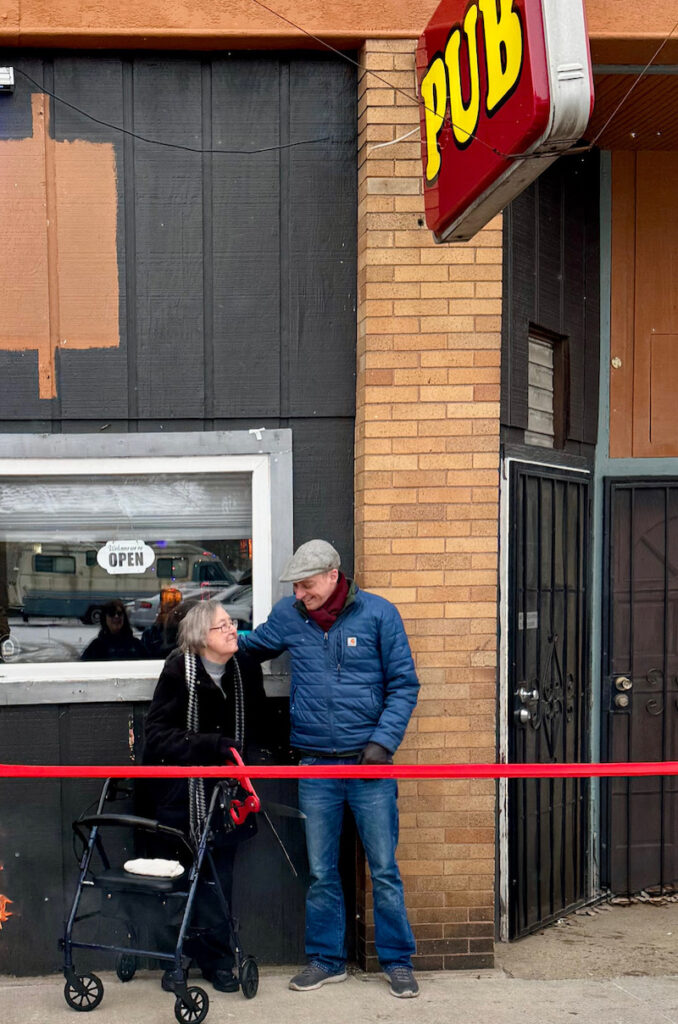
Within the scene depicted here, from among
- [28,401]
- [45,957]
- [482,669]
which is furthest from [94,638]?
[482,669]

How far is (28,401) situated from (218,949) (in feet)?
8.29

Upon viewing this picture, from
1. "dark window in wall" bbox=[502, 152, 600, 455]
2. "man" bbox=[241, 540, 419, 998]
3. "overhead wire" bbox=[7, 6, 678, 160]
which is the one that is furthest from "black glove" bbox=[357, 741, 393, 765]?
"overhead wire" bbox=[7, 6, 678, 160]

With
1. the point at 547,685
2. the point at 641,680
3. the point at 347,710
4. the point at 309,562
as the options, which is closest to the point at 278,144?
the point at 309,562

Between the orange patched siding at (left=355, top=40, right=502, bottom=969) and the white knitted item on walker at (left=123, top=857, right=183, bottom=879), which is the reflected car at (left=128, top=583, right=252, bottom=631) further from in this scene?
the white knitted item on walker at (left=123, top=857, right=183, bottom=879)

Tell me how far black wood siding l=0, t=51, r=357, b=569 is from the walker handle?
3.49 feet

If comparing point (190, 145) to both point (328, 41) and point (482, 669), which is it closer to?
point (328, 41)

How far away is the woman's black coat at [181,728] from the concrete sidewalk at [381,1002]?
2.48 ft

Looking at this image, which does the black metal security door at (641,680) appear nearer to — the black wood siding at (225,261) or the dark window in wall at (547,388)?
the dark window in wall at (547,388)

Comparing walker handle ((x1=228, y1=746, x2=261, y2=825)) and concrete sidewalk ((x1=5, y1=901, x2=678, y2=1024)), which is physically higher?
walker handle ((x1=228, y1=746, x2=261, y2=825))

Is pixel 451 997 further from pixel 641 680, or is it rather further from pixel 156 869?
pixel 641 680

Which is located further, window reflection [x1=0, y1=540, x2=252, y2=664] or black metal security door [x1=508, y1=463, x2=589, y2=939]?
black metal security door [x1=508, y1=463, x2=589, y2=939]

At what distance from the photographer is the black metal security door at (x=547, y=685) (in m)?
5.03

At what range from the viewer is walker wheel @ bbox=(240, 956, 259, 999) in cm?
412

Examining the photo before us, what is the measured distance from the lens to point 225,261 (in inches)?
179
